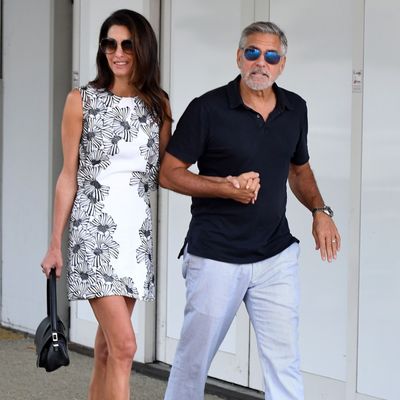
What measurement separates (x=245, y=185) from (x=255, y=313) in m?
0.62

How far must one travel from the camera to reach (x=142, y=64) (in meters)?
4.14

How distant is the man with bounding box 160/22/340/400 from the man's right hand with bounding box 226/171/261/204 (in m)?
0.17

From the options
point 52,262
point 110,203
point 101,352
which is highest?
point 110,203

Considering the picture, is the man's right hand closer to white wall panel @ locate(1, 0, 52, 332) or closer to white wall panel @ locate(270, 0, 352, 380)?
white wall panel @ locate(270, 0, 352, 380)

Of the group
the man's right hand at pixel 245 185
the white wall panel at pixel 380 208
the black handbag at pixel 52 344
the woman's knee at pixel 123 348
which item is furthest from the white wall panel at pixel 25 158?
the man's right hand at pixel 245 185

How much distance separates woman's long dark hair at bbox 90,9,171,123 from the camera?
412cm

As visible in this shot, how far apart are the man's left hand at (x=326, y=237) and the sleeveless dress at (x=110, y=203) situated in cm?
70

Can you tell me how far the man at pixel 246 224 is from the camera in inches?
159

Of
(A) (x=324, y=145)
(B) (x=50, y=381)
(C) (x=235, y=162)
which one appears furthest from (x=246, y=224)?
(B) (x=50, y=381)

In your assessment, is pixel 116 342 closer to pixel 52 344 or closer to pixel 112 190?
pixel 52 344

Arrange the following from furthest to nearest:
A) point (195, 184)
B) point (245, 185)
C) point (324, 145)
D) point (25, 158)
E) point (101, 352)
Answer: point (25, 158) < point (324, 145) < point (101, 352) < point (195, 184) < point (245, 185)

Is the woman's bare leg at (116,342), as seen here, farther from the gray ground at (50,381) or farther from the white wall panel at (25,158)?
the white wall panel at (25,158)

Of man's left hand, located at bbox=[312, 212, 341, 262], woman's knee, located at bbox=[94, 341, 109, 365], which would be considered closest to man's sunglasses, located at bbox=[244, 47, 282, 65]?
man's left hand, located at bbox=[312, 212, 341, 262]

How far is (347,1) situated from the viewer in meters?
5.08
